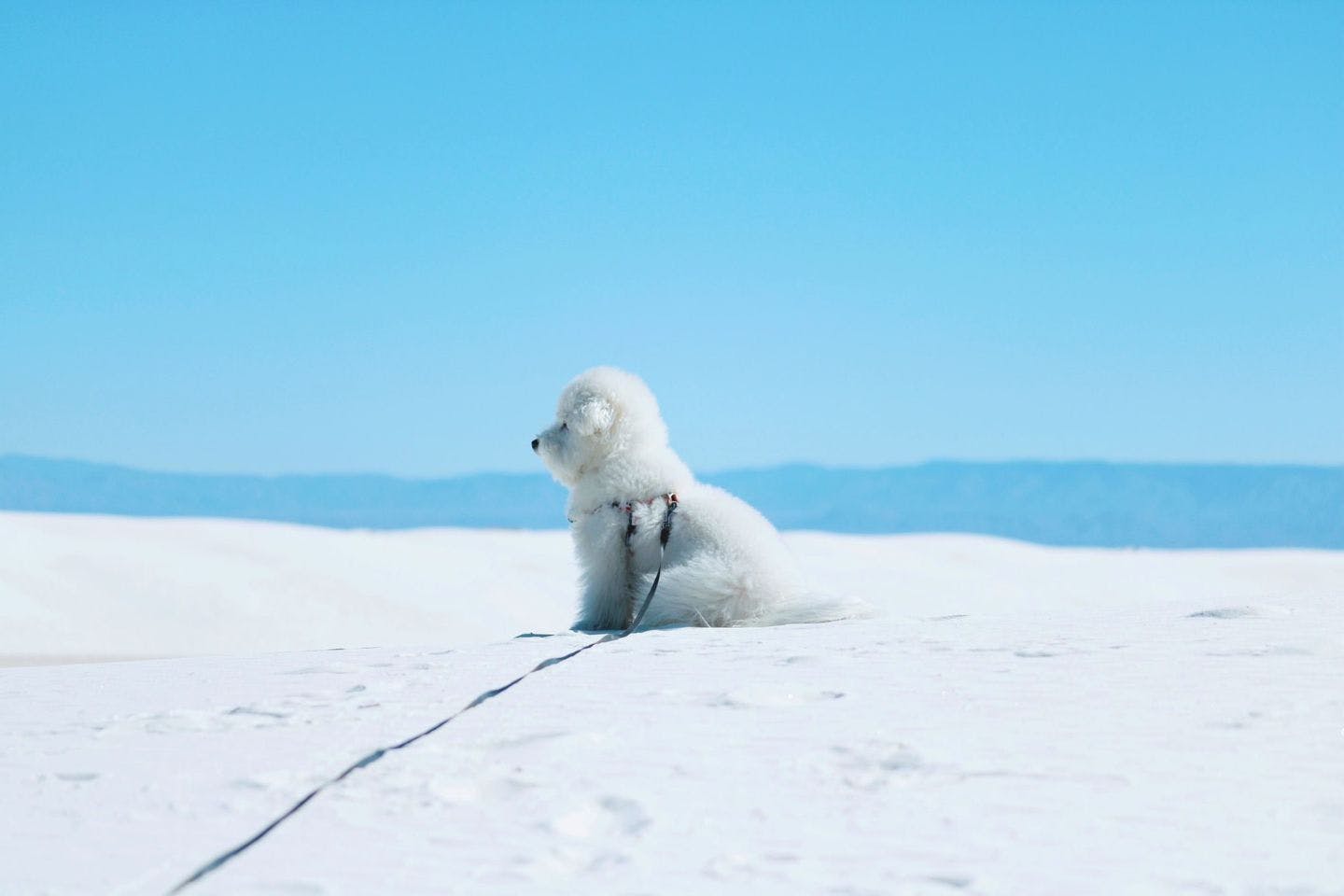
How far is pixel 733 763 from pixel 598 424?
11.3 feet

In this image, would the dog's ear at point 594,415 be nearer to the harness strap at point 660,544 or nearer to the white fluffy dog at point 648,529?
the white fluffy dog at point 648,529

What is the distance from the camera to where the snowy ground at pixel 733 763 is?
10.2 ft

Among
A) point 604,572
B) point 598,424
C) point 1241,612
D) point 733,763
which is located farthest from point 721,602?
point 733,763

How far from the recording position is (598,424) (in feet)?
23.3

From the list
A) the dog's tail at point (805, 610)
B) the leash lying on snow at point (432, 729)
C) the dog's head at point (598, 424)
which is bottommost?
the leash lying on snow at point (432, 729)

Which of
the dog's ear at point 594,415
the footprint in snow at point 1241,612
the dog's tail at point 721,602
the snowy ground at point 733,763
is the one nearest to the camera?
the snowy ground at point 733,763

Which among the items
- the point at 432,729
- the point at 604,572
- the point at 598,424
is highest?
the point at 598,424

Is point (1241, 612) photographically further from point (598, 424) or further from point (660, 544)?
point (598, 424)

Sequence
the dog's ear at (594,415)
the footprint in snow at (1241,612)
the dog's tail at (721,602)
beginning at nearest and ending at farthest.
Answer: the footprint in snow at (1241,612), the dog's tail at (721,602), the dog's ear at (594,415)

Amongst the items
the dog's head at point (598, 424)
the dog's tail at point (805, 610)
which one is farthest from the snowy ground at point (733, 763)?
the dog's head at point (598, 424)

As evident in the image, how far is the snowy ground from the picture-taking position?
310 centimetres

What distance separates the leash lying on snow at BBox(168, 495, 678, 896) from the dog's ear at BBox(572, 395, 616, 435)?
45 cm

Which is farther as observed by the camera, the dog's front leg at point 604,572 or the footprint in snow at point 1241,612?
the dog's front leg at point 604,572

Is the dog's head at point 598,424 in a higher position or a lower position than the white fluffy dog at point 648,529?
higher
